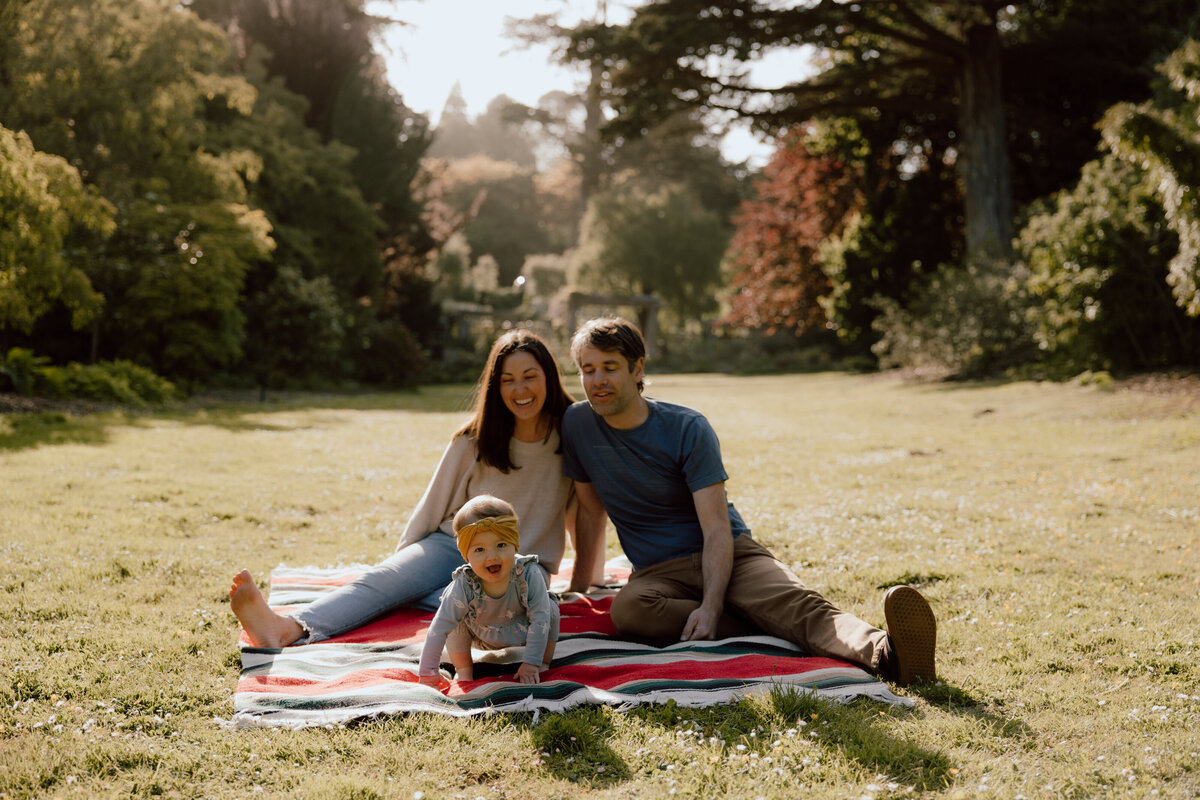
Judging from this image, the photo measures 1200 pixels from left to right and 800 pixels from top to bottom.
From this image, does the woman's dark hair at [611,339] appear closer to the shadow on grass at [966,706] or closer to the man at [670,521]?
the man at [670,521]

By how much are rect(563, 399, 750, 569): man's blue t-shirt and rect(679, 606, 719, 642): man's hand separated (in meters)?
0.34

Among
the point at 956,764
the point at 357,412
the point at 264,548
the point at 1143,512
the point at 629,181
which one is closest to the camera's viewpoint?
the point at 956,764

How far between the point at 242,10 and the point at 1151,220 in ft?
74.8

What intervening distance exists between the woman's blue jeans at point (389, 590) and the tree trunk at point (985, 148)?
52.4 ft

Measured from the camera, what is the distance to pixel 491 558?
3383mm

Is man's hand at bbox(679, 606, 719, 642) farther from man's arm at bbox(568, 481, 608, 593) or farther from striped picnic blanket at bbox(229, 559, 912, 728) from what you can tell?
man's arm at bbox(568, 481, 608, 593)

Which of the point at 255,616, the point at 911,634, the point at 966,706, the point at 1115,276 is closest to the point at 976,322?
the point at 1115,276

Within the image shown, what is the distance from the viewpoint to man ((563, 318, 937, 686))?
3.83 m

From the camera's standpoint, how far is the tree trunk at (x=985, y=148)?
17.9 meters

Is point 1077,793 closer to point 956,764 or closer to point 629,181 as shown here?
point 956,764

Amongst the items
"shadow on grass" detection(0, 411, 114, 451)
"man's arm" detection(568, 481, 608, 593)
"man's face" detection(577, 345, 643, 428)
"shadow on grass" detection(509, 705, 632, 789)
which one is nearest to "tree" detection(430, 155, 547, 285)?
"shadow on grass" detection(0, 411, 114, 451)

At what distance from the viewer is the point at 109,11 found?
1405cm

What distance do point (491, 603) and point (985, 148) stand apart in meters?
17.8

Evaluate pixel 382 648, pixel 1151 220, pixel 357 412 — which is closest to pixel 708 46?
pixel 1151 220
